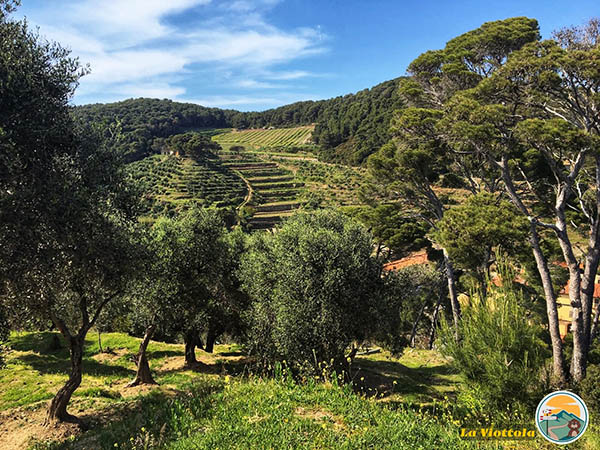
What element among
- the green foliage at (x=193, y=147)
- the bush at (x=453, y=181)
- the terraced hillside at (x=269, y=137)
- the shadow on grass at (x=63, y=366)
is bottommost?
the shadow on grass at (x=63, y=366)

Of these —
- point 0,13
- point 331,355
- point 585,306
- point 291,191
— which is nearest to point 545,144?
point 585,306

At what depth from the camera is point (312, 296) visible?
13656mm

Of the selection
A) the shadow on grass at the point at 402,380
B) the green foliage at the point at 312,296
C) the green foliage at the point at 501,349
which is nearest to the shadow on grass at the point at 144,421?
the green foliage at the point at 312,296

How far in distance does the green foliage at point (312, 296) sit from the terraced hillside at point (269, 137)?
144 meters

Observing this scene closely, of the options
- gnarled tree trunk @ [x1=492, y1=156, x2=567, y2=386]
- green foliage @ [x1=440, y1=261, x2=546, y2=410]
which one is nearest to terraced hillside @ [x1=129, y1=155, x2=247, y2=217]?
gnarled tree trunk @ [x1=492, y1=156, x2=567, y2=386]

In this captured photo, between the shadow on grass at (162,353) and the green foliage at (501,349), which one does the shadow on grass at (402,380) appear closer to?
the green foliage at (501,349)

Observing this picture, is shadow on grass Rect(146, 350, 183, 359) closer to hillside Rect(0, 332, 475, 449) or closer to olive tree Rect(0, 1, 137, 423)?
hillside Rect(0, 332, 475, 449)

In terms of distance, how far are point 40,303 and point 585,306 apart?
1992 cm

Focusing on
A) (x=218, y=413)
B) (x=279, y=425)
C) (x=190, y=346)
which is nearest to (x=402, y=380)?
(x=190, y=346)

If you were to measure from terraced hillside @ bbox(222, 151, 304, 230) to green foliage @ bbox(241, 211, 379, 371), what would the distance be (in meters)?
54.3

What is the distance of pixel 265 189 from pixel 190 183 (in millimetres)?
21204

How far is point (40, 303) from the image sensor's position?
31.2 feet

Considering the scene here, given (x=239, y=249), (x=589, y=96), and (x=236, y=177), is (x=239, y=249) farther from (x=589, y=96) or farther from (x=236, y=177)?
(x=236, y=177)

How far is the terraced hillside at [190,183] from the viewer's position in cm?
8106
